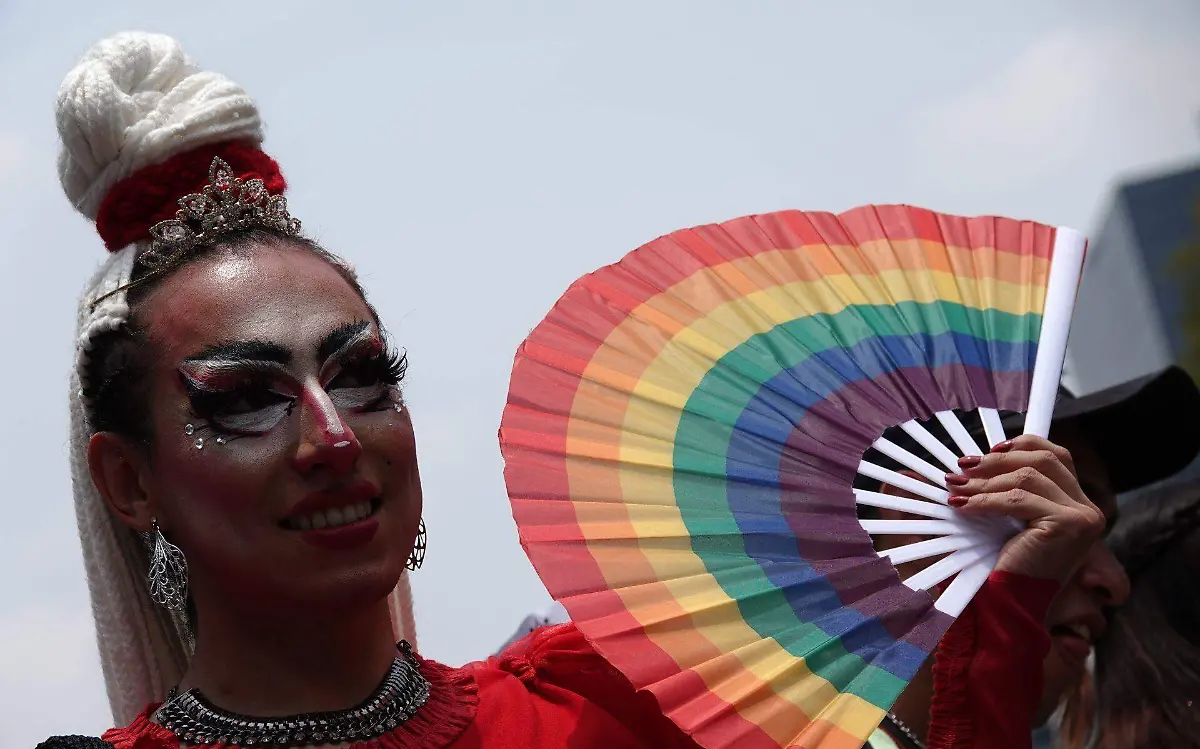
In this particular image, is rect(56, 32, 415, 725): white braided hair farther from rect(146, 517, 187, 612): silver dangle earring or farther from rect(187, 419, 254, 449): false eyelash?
rect(187, 419, 254, 449): false eyelash

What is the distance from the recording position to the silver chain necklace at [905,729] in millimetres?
3150

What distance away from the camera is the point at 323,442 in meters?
2.04

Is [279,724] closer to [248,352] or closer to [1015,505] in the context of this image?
[248,352]

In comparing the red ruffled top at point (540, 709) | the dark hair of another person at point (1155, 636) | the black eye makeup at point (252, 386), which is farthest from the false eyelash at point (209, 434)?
the dark hair of another person at point (1155, 636)

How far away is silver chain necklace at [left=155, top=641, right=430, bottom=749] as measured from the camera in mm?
2066

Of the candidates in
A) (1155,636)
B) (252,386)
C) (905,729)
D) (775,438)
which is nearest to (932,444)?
(775,438)

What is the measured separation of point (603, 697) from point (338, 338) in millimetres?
733

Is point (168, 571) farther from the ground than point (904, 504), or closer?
farther from the ground

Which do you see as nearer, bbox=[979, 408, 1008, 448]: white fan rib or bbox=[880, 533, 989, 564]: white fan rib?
bbox=[880, 533, 989, 564]: white fan rib

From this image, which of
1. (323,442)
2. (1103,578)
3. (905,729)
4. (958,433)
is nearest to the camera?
(323,442)

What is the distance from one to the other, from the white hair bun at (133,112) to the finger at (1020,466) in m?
1.36

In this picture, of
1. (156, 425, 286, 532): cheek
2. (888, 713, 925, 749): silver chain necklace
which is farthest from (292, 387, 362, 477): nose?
(888, 713, 925, 749): silver chain necklace

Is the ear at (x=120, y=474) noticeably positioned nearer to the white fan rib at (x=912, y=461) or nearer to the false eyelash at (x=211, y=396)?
the false eyelash at (x=211, y=396)

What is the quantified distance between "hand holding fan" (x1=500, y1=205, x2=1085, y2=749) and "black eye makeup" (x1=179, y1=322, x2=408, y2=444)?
274 mm
